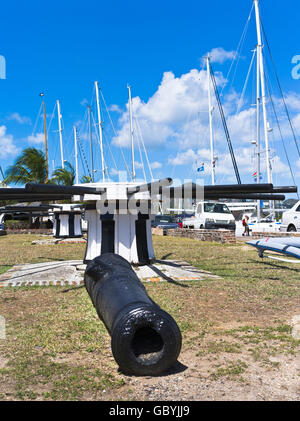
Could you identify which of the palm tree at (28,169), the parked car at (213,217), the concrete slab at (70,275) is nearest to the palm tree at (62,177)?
the palm tree at (28,169)

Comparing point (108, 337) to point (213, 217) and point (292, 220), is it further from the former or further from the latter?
point (213, 217)

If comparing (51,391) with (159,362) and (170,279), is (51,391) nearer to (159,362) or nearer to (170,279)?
(159,362)

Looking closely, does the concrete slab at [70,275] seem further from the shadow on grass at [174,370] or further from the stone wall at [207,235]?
the stone wall at [207,235]

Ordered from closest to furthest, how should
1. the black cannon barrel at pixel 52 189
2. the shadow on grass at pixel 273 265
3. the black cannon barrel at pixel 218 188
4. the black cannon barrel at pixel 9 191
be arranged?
1. the black cannon barrel at pixel 52 189
2. the black cannon barrel at pixel 218 188
3. the black cannon barrel at pixel 9 191
4. the shadow on grass at pixel 273 265

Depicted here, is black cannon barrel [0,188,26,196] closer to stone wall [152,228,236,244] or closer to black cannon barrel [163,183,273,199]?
black cannon barrel [163,183,273,199]

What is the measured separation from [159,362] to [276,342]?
1619 millimetres

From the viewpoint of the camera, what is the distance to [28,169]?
32.6m

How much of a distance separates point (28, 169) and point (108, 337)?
29.9 metres

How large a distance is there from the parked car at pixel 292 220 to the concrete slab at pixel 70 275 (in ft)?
24.8

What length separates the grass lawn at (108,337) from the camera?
11.1 ft

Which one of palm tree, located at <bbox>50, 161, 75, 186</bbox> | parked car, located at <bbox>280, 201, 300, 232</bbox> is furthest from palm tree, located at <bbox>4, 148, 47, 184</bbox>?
parked car, located at <bbox>280, 201, 300, 232</bbox>

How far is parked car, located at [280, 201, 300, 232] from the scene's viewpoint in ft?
52.2

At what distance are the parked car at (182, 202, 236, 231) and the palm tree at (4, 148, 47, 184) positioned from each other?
45.5 ft

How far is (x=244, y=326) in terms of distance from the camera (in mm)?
5059
